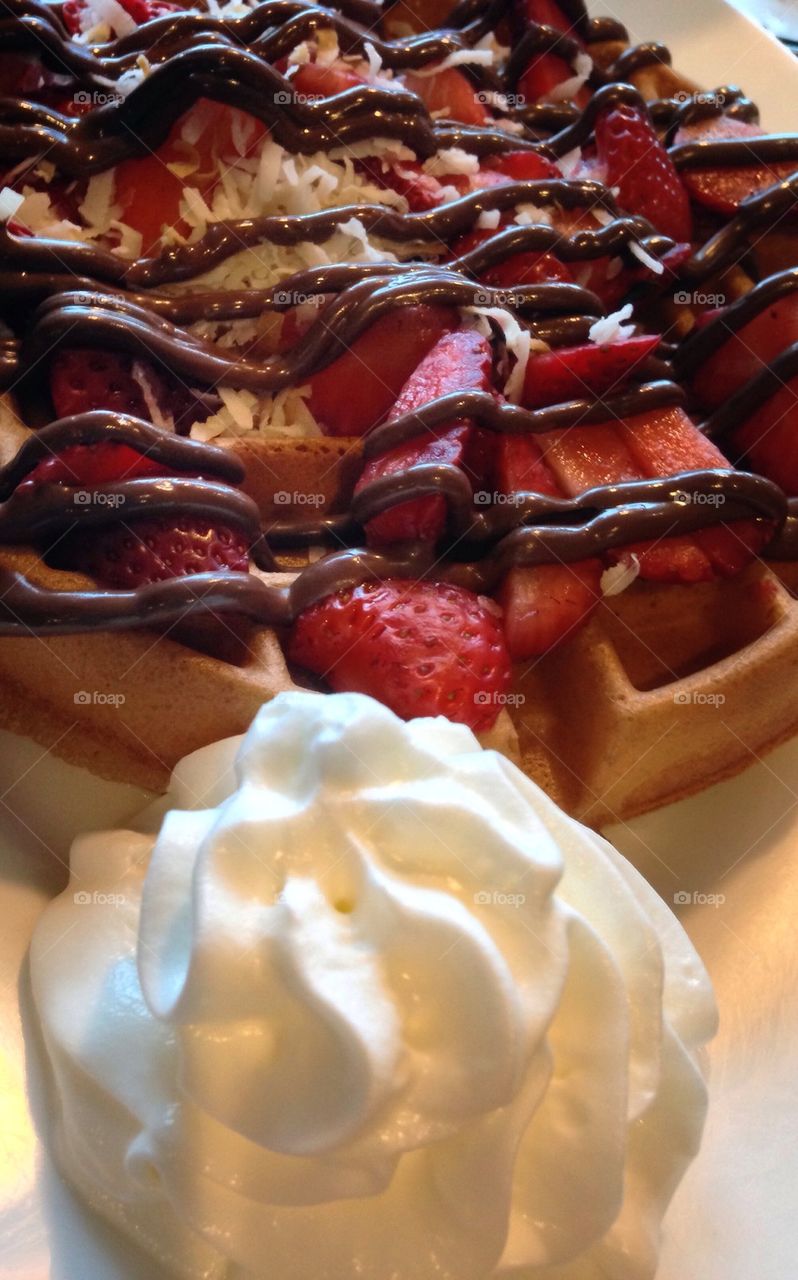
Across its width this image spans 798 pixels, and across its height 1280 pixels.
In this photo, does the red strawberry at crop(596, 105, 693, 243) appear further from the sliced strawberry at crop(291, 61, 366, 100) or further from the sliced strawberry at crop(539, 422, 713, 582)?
the sliced strawberry at crop(539, 422, 713, 582)

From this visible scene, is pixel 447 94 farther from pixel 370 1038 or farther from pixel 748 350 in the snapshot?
pixel 370 1038

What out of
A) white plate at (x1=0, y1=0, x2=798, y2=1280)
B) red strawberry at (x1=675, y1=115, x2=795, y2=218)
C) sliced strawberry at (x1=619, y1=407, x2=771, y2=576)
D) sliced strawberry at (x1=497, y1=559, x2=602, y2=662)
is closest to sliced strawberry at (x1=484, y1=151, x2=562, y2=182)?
red strawberry at (x1=675, y1=115, x2=795, y2=218)

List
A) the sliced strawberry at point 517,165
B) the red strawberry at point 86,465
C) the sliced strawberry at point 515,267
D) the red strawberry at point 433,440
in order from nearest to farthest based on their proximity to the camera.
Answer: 1. the red strawberry at point 86,465
2. the red strawberry at point 433,440
3. the sliced strawberry at point 515,267
4. the sliced strawberry at point 517,165

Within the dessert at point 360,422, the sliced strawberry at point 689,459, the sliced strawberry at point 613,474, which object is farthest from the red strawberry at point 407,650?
the sliced strawberry at point 689,459

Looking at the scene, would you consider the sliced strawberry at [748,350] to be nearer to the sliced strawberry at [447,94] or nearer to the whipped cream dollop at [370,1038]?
the sliced strawberry at [447,94]

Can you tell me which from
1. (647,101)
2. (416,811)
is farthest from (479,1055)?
(647,101)

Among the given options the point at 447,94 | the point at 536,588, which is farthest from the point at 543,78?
the point at 536,588
